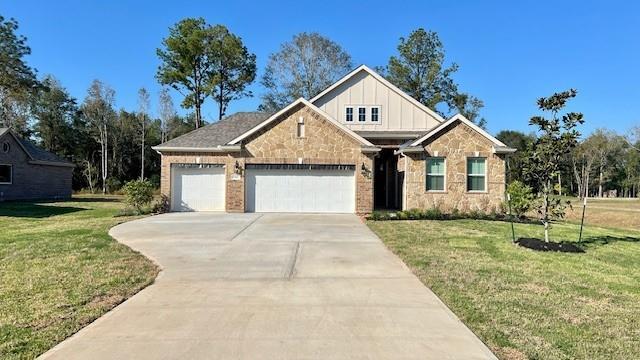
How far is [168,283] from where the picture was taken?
24.8 ft

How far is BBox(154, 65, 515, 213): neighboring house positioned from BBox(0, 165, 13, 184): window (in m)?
14.7

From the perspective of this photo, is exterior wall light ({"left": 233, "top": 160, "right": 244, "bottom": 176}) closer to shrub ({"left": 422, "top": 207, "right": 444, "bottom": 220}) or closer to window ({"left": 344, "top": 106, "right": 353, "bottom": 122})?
window ({"left": 344, "top": 106, "right": 353, "bottom": 122})

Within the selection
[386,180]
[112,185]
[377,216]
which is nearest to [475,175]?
[377,216]

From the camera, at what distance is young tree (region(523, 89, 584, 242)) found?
11258 millimetres

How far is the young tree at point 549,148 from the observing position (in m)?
11.3

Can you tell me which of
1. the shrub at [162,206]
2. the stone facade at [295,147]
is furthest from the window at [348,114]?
the shrub at [162,206]

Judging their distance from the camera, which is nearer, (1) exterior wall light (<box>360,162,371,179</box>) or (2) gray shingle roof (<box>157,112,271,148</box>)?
(1) exterior wall light (<box>360,162,371,179</box>)

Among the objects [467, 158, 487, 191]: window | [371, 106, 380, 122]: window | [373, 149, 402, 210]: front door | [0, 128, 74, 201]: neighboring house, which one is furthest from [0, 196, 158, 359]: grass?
[0, 128, 74, 201]: neighboring house

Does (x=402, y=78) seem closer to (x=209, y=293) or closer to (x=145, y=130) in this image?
(x=145, y=130)

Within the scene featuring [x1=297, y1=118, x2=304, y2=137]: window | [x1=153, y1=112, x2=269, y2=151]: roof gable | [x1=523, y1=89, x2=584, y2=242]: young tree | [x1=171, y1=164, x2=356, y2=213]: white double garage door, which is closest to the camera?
[x1=523, y1=89, x2=584, y2=242]: young tree

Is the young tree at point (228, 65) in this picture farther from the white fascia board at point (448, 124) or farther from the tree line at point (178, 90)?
the white fascia board at point (448, 124)

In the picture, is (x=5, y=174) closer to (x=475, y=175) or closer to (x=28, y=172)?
(x=28, y=172)

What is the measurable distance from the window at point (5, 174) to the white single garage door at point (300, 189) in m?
18.3

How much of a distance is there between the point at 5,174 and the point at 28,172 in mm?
1663
